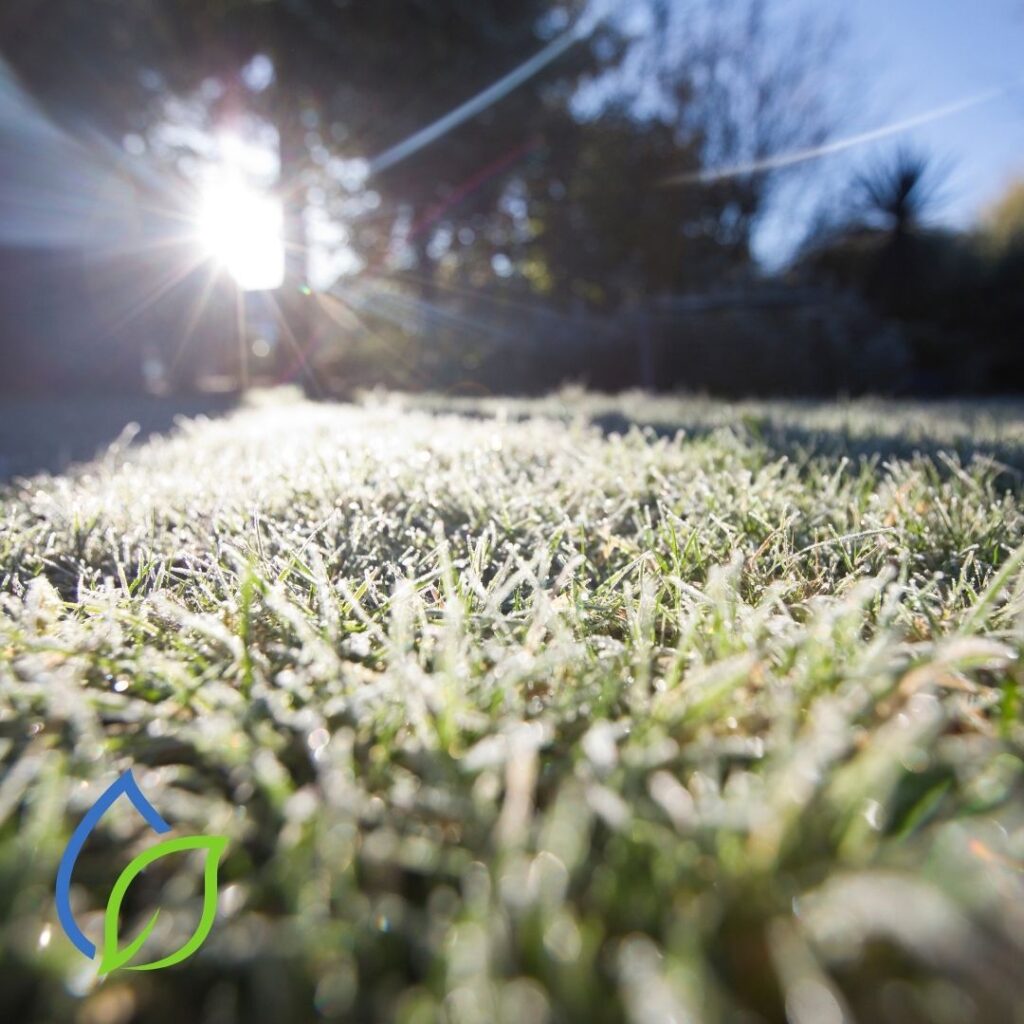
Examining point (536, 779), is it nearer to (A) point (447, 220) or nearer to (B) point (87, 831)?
(B) point (87, 831)

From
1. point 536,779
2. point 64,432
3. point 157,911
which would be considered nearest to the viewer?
point 157,911

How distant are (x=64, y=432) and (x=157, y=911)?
5083 millimetres

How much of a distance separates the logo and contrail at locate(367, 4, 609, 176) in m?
13.7

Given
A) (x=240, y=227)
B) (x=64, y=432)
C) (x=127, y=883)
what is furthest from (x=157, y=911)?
(x=240, y=227)

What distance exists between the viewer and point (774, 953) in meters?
0.45

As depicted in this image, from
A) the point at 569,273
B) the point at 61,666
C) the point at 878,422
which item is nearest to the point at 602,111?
the point at 569,273

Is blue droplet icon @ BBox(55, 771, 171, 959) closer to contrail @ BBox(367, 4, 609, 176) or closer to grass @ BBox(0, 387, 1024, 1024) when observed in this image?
grass @ BBox(0, 387, 1024, 1024)

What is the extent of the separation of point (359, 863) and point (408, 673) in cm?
21

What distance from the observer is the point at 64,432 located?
15.5 ft

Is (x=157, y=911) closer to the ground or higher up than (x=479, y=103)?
closer to the ground

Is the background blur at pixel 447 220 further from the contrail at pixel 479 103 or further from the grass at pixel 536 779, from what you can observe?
the grass at pixel 536 779

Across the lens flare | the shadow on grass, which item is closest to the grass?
the shadow on grass

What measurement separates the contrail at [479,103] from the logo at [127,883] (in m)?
13.7

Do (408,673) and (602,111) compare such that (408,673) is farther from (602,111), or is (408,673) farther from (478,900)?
A: (602,111)
